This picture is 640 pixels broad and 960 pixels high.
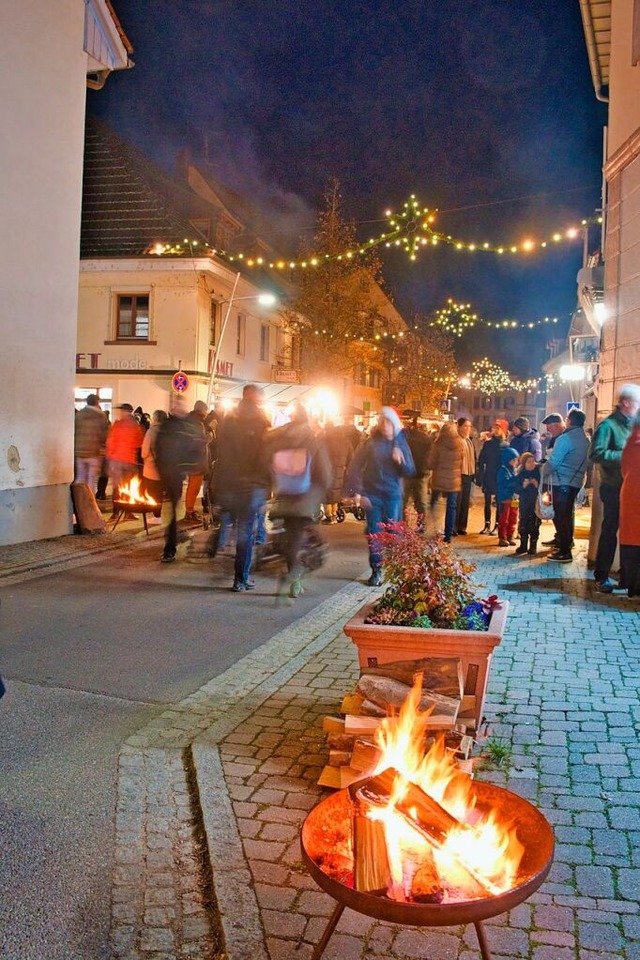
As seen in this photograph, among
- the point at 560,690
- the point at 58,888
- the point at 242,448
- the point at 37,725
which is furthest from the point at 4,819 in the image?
the point at 242,448

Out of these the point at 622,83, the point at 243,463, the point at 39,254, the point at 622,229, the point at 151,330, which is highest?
the point at 622,83

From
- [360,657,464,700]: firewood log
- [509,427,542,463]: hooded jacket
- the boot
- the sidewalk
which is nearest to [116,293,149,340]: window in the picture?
[509,427,542,463]: hooded jacket

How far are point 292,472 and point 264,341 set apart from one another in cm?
2695

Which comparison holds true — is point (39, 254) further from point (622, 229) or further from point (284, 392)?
point (284, 392)

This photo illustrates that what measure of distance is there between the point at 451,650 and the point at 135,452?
9.66m

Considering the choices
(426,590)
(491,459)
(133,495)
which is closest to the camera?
(426,590)

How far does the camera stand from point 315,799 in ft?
13.1

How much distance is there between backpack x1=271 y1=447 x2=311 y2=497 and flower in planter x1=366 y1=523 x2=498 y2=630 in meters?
3.46

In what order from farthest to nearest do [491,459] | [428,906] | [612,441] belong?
[491,459], [612,441], [428,906]

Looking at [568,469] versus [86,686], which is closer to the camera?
[86,686]

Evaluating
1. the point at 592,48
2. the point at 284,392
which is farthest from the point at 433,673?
the point at 284,392

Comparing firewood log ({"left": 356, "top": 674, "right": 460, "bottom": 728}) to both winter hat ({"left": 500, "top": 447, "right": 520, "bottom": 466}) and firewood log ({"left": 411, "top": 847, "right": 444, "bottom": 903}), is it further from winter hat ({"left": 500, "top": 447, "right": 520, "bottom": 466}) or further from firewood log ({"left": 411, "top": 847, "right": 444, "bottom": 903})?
winter hat ({"left": 500, "top": 447, "right": 520, "bottom": 466})

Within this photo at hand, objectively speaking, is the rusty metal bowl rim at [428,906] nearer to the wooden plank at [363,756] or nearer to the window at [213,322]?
the wooden plank at [363,756]

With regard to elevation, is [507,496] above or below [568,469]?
below
